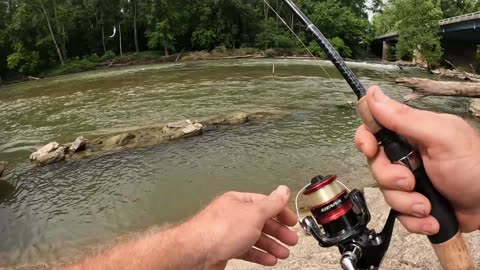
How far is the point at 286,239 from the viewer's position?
5.91 feet

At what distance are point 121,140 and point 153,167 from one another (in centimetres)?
188

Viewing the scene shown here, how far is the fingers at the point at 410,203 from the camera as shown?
1499 millimetres

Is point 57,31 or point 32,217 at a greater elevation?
point 57,31

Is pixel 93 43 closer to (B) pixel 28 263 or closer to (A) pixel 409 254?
(B) pixel 28 263

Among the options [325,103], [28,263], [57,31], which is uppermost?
[57,31]

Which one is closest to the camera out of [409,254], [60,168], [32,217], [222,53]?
[409,254]

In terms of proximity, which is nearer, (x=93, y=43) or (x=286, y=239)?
(x=286, y=239)

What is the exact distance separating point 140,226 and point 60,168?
11.8ft

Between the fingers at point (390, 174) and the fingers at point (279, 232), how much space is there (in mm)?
485

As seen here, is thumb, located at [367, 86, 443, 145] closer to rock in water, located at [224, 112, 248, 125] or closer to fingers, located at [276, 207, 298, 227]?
fingers, located at [276, 207, 298, 227]

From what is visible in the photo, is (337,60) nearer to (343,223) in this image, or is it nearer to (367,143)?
(367,143)

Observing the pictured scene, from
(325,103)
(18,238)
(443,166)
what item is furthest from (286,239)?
(325,103)

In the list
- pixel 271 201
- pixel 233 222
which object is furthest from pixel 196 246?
pixel 271 201

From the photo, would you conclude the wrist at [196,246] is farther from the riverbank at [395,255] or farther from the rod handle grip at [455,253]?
the riverbank at [395,255]
